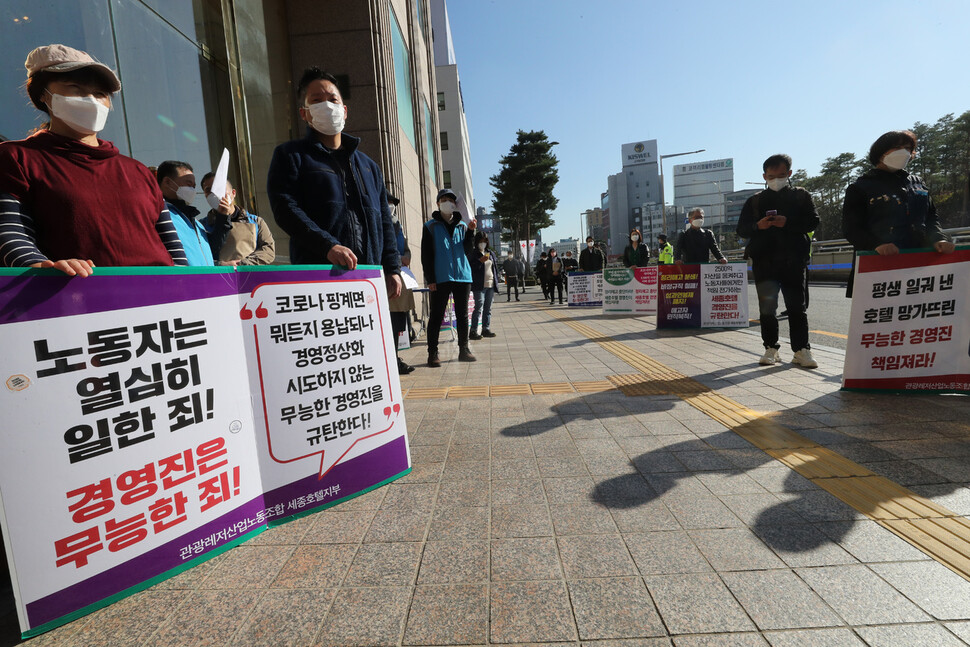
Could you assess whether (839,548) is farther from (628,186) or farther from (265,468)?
(628,186)

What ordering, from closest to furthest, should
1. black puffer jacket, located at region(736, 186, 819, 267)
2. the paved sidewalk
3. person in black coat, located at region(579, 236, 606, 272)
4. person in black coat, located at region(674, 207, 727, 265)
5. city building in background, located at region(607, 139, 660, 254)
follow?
the paved sidewalk < black puffer jacket, located at region(736, 186, 819, 267) < person in black coat, located at region(674, 207, 727, 265) < person in black coat, located at region(579, 236, 606, 272) < city building in background, located at region(607, 139, 660, 254)

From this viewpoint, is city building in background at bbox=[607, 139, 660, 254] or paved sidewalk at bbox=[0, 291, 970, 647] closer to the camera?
paved sidewalk at bbox=[0, 291, 970, 647]

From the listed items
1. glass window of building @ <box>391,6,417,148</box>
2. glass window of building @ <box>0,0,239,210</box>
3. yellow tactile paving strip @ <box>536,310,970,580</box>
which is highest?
glass window of building @ <box>391,6,417,148</box>

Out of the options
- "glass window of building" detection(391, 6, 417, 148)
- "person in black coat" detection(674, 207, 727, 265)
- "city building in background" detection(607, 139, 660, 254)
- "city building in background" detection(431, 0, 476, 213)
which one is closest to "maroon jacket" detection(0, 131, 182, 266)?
"glass window of building" detection(391, 6, 417, 148)

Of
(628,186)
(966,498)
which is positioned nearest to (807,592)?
(966,498)

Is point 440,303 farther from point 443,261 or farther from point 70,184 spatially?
point 70,184

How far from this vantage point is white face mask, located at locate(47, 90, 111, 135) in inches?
76.7

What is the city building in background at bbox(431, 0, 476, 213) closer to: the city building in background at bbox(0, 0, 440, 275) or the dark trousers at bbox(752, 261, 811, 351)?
the city building in background at bbox(0, 0, 440, 275)

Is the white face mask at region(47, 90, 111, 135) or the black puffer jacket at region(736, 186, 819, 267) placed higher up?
the white face mask at region(47, 90, 111, 135)

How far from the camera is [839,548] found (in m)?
1.85

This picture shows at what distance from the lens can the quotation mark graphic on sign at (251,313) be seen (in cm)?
214

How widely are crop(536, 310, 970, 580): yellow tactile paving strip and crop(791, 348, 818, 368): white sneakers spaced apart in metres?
1.37

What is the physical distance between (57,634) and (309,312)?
140 cm

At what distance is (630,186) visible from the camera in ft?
367
